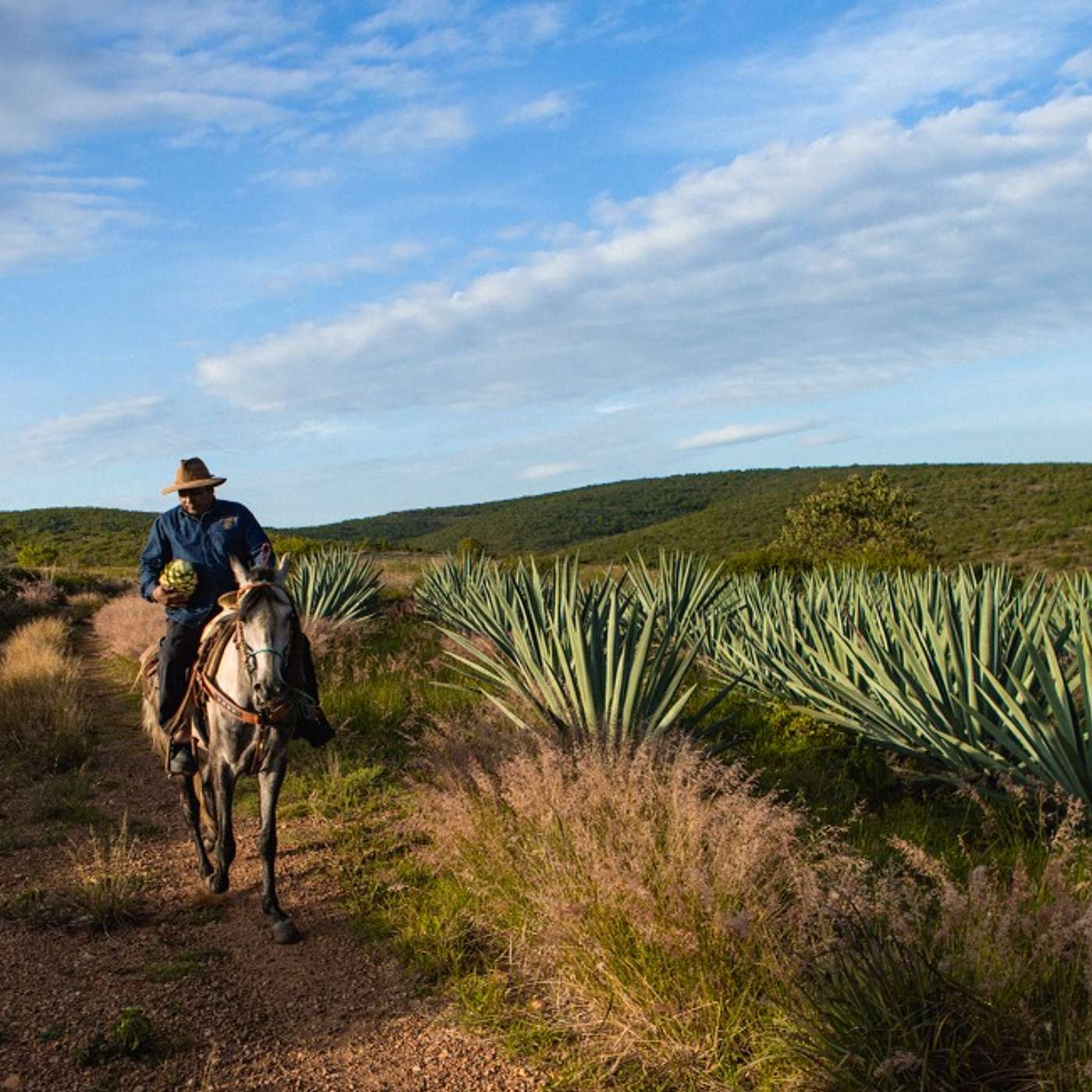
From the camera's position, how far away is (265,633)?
4145 mm

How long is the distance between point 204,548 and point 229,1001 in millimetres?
2411

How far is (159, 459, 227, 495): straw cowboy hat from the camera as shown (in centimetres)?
497

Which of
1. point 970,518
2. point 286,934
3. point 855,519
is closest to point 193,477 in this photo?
point 286,934

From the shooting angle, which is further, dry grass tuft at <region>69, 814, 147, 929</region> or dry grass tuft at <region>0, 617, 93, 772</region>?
dry grass tuft at <region>0, 617, 93, 772</region>

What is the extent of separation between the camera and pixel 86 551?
4597cm

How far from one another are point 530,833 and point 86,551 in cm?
4757

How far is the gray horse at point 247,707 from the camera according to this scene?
4.18 meters

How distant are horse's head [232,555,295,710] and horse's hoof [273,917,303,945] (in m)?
1.01

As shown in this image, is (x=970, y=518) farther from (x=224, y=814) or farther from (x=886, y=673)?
(x=224, y=814)

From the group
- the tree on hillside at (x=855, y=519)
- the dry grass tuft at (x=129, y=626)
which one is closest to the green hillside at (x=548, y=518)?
the tree on hillside at (x=855, y=519)

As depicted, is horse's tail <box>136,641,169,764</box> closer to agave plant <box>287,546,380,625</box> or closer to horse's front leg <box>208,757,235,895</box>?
horse's front leg <box>208,757,235,895</box>

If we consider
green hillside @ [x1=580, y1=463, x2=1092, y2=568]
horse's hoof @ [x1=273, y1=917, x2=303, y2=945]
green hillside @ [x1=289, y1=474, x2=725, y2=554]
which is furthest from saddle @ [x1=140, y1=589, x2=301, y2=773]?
green hillside @ [x1=289, y1=474, x2=725, y2=554]

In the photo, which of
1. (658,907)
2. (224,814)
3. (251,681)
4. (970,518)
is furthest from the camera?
(970,518)

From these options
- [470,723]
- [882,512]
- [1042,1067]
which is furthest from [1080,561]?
[1042,1067]
